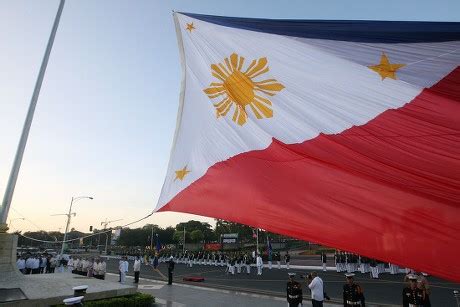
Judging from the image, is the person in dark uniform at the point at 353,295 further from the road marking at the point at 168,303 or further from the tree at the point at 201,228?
the tree at the point at 201,228

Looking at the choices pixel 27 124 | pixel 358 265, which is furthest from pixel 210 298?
pixel 358 265

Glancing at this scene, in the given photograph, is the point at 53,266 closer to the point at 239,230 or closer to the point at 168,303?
the point at 168,303

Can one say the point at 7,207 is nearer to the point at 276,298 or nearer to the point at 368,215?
the point at 368,215

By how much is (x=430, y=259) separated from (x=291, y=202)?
4.60 ft

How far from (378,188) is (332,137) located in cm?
72

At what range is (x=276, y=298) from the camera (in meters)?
16.0

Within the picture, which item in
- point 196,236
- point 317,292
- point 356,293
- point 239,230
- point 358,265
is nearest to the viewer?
point 356,293

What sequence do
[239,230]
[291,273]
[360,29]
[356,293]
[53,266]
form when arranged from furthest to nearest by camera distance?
[239,230] → [53,266] → [291,273] → [356,293] → [360,29]

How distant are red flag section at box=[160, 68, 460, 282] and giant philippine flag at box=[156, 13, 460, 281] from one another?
0.01 m

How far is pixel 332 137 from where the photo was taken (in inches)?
152

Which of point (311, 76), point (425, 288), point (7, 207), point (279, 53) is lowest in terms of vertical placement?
point (425, 288)

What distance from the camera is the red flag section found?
3.08 m

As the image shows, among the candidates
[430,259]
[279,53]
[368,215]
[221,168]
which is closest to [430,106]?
[368,215]

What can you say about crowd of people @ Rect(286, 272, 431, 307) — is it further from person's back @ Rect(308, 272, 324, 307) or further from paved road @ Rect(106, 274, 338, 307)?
paved road @ Rect(106, 274, 338, 307)
